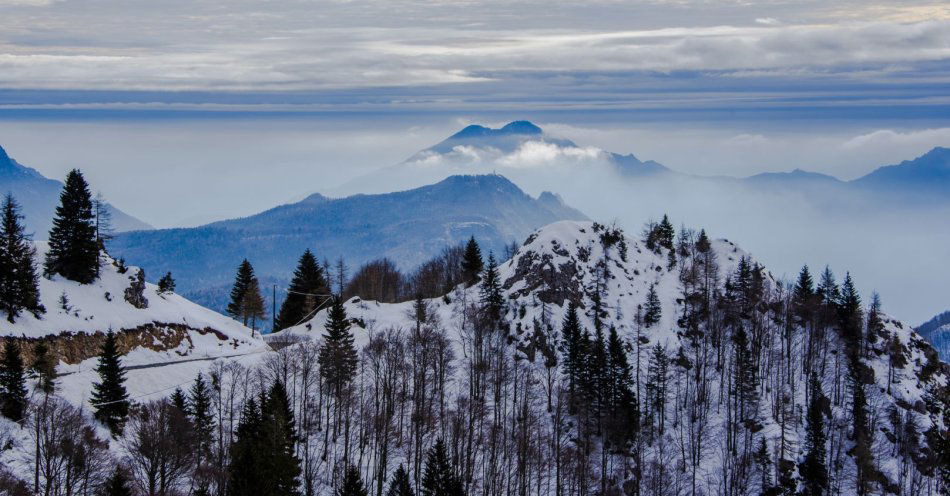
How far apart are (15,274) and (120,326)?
13967 mm

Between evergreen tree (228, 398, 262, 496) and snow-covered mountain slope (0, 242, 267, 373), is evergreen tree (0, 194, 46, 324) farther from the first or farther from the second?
evergreen tree (228, 398, 262, 496)

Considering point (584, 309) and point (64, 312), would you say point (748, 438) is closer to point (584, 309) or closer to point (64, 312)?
point (584, 309)

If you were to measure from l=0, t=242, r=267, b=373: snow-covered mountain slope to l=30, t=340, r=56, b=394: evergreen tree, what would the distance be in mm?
5120

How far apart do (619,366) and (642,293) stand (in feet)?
85.2

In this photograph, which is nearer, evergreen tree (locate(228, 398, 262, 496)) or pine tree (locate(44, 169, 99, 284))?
evergreen tree (locate(228, 398, 262, 496))

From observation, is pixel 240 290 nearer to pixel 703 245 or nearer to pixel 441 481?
pixel 441 481

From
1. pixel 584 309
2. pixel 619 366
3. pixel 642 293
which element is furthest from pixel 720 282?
pixel 619 366

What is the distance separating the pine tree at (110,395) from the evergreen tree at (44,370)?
161 inches

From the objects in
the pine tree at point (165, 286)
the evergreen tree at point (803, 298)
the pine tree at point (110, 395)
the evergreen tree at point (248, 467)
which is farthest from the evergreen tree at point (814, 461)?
the pine tree at point (165, 286)

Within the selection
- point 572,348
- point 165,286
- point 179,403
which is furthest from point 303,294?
point 179,403

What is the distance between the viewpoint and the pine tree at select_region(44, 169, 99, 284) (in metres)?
106

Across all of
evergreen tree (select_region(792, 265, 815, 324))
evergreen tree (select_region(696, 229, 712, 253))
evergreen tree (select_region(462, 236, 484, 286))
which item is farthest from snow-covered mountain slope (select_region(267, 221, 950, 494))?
evergreen tree (select_region(462, 236, 484, 286))

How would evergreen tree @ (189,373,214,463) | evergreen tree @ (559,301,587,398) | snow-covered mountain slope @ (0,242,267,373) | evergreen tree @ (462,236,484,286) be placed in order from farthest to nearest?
evergreen tree @ (462,236,484,286), evergreen tree @ (559,301,587,398), snow-covered mountain slope @ (0,242,267,373), evergreen tree @ (189,373,214,463)

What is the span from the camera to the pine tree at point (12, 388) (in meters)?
73.8
